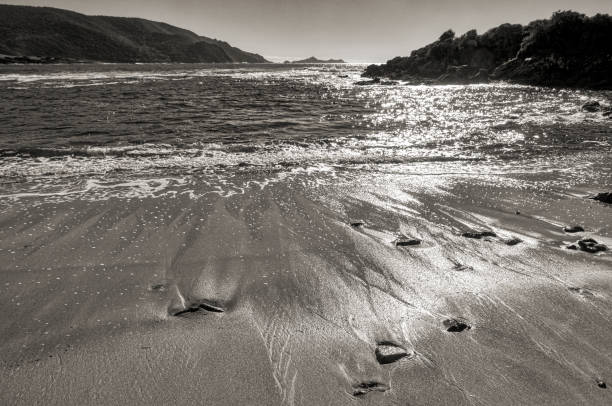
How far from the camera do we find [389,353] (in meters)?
2.75

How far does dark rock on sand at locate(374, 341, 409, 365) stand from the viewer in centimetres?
272

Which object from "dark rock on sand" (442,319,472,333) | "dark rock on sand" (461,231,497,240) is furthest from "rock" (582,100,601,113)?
"dark rock on sand" (442,319,472,333)

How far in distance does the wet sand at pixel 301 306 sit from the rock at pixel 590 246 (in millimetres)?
229

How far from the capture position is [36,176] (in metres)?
7.56

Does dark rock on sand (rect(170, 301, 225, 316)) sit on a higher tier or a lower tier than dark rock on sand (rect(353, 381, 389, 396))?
lower

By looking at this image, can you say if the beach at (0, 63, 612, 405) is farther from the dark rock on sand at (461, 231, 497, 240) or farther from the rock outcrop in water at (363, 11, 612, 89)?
the rock outcrop in water at (363, 11, 612, 89)

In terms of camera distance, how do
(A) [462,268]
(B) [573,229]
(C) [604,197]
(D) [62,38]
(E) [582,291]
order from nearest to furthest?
1. (E) [582,291]
2. (A) [462,268]
3. (B) [573,229]
4. (C) [604,197]
5. (D) [62,38]

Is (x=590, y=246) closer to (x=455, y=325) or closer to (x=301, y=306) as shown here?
(x=455, y=325)

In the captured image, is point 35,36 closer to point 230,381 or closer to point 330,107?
point 330,107

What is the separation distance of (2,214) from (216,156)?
473 cm

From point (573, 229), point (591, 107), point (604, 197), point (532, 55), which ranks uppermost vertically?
point (532, 55)

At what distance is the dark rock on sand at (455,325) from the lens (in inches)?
120

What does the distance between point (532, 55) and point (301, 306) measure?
47037 mm

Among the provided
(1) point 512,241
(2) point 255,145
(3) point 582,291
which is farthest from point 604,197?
(2) point 255,145
